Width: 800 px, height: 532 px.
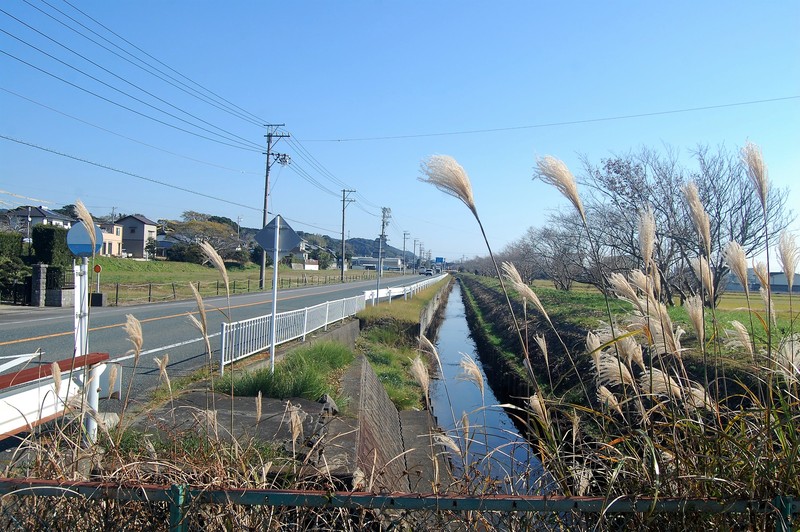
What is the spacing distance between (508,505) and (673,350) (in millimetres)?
1111

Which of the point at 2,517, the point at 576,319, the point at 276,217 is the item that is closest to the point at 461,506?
the point at 2,517

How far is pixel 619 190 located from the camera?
18.0m

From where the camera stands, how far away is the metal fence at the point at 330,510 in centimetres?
210

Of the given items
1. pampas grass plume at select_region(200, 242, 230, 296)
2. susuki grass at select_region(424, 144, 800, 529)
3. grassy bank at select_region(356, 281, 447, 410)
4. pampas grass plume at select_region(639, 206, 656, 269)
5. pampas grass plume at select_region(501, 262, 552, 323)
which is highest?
pampas grass plume at select_region(639, 206, 656, 269)

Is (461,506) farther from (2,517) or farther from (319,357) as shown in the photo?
(319,357)

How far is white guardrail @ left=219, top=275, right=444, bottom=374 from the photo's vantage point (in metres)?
8.28

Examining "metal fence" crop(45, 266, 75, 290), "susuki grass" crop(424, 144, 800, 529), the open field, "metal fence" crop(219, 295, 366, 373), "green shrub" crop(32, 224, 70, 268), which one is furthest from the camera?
the open field

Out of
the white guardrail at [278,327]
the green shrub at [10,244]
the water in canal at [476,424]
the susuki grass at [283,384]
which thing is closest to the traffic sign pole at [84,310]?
the white guardrail at [278,327]

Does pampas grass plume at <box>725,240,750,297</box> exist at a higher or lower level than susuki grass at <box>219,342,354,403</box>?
higher

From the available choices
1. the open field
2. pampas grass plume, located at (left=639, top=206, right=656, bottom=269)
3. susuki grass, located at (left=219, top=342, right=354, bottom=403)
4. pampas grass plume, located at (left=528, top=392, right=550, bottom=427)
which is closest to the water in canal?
pampas grass plume, located at (left=528, top=392, right=550, bottom=427)

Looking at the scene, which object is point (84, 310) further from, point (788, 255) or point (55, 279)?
point (55, 279)

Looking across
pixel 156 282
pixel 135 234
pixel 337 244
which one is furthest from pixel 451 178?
pixel 337 244

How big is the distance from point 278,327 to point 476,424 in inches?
310

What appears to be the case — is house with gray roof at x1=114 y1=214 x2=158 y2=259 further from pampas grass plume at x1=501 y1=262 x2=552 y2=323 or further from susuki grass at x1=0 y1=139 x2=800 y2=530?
pampas grass plume at x1=501 y1=262 x2=552 y2=323
